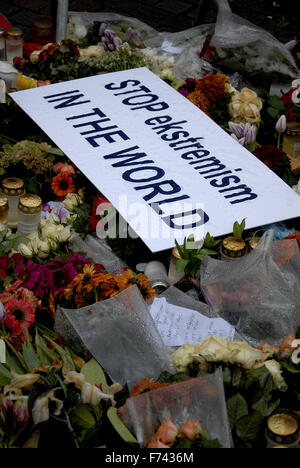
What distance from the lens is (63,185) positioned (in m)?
2.74

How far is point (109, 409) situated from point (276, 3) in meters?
5.02

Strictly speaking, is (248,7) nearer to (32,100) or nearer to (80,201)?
(32,100)

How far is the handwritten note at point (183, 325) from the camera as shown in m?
2.10

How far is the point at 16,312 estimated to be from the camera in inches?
83.3

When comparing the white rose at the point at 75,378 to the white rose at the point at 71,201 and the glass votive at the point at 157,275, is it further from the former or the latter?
the white rose at the point at 71,201

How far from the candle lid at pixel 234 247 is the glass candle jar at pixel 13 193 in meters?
0.79

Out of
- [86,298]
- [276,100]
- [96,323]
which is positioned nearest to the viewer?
[96,323]

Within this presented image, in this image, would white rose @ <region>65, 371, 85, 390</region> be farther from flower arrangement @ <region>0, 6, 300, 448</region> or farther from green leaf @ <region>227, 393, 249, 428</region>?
green leaf @ <region>227, 393, 249, 428</region>

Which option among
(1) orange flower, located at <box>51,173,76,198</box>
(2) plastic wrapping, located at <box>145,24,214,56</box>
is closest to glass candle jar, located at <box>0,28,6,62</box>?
(2) plastic wrapping, located at <box>145,24,214,56</box>

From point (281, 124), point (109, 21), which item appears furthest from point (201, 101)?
point (109, 21)

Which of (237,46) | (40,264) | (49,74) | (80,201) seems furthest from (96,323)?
(237,46)

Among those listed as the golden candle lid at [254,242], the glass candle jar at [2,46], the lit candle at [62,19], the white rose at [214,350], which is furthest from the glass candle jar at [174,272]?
the glass candle jar at [2,46]

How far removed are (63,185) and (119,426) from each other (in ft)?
4.08

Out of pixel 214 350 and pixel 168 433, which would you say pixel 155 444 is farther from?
pixel 214 350
